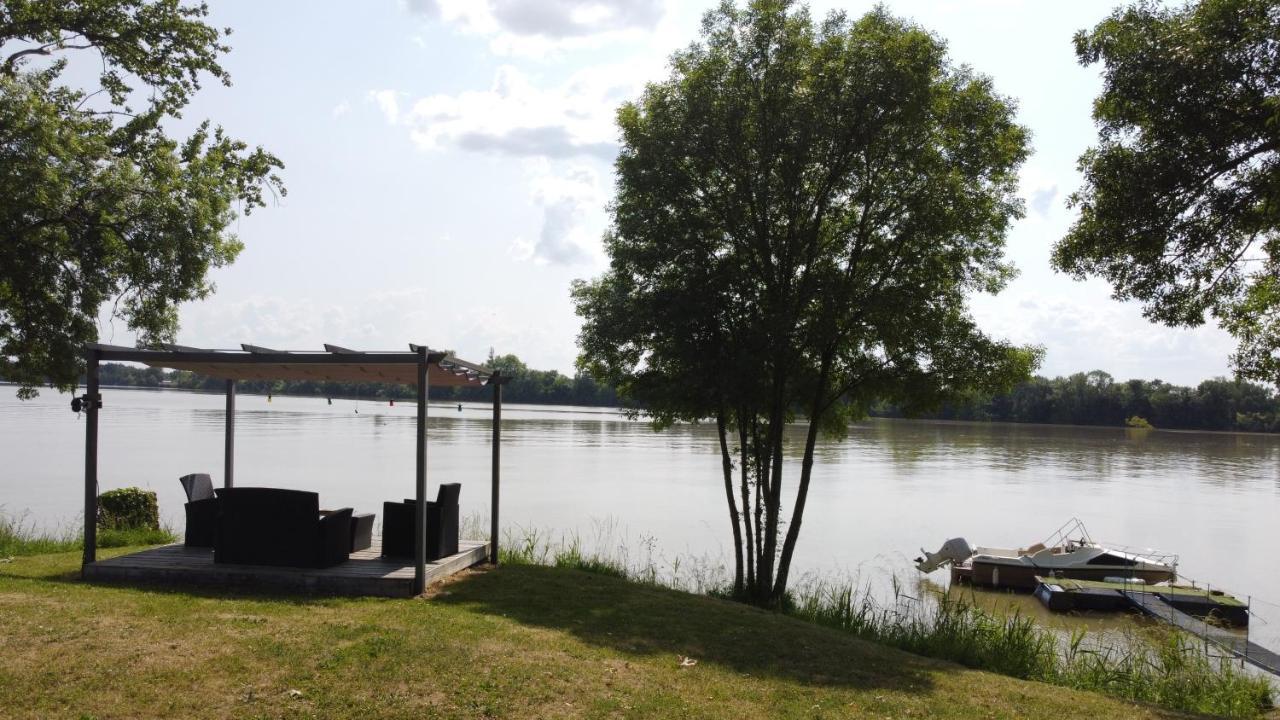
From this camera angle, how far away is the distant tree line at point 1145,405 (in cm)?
9188

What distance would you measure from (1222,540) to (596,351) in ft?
72.2

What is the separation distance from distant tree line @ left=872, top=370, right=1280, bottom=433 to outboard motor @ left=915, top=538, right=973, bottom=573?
77912 mm

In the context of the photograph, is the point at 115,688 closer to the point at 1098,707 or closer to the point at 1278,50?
the point at 1098,707

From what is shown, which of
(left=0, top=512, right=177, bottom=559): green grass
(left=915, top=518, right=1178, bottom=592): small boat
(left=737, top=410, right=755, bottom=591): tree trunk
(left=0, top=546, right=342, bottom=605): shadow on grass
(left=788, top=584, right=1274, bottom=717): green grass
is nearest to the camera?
(left=0, top=546, right=342, bottom=605): shadow on grass

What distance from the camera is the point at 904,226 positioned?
12383 mm

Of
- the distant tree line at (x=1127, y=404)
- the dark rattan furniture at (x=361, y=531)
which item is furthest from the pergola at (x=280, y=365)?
the distant tree line at (x=1127, y=404)

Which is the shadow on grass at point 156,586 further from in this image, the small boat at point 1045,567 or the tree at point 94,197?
the small boat at point 1045,567

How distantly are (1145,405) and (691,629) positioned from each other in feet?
341

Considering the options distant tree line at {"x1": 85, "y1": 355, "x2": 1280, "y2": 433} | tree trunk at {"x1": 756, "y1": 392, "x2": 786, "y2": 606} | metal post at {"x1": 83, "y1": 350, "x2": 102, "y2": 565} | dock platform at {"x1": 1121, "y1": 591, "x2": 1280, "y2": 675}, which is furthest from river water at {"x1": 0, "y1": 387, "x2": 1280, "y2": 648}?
distant tree line at {"x1": 85, "y1": 355, "x2": 1280, "y2": 433}

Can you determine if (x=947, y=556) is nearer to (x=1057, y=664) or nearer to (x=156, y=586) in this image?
(x=1057, y=664)

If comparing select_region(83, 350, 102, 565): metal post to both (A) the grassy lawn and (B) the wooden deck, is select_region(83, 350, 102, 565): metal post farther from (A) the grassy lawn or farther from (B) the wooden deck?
(A) the grassy lawn

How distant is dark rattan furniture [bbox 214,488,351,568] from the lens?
30.1 ft

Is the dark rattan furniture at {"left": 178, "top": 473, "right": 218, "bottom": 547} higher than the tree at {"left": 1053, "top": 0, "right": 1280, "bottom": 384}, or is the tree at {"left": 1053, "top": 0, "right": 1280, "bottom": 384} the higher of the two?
the tree at {"left": 1053, "top": 0, "right": 1280, "bottom": 384}

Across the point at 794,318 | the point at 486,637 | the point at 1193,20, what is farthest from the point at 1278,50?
the point at 486,637
